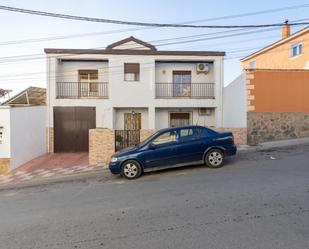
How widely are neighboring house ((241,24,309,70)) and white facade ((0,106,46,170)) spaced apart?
18.5m

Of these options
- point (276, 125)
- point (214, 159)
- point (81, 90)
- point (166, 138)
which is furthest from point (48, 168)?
point (276, 125)

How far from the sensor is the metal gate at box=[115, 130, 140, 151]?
12.0 meters

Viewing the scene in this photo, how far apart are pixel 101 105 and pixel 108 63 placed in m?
2.73

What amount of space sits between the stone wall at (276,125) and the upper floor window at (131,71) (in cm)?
727

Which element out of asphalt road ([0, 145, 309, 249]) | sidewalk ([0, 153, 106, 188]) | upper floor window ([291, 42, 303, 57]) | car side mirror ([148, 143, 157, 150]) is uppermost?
upper floor window ([291, 42, 303, 57])

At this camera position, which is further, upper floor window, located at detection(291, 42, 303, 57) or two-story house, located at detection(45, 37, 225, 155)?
upper floor window, located at detection(291, 42, 303, 57)

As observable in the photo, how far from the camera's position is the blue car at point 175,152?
8.34 meters

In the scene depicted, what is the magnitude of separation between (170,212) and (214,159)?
421 cm

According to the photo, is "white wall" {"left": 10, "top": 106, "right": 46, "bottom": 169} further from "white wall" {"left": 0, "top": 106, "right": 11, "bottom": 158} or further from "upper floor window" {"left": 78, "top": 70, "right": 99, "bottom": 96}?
"upper floor window" {"left": 78, "top": 70, "right": 99, "bottom": 96}

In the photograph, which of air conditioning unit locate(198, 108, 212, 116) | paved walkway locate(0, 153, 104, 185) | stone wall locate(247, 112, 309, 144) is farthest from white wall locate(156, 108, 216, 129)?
paved walkway locate(0, 153, 104, 185)

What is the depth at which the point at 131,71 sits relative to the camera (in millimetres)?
16297

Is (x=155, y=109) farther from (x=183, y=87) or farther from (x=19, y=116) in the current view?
(x=19, y=116)

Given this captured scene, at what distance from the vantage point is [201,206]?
496cm

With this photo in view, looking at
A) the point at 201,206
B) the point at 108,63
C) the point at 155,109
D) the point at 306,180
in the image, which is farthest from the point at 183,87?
the point at 201,206
